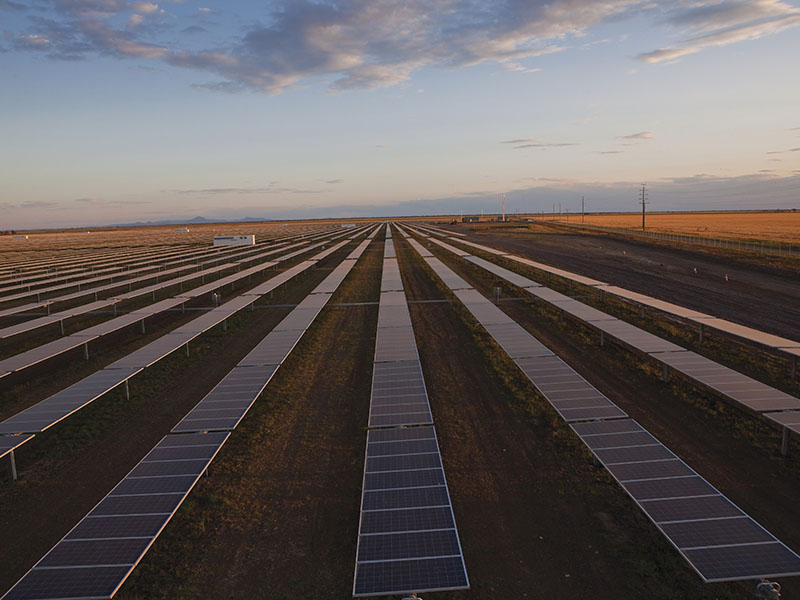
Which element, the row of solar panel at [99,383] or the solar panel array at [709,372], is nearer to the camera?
the row of solar panel at [99,383]

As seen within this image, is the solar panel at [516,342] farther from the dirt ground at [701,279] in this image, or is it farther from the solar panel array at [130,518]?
the dirt ground at [701,279]

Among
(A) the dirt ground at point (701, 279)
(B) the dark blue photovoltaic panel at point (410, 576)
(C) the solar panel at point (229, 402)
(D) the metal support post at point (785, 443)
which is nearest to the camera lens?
(B) the dark blue photovoltaic panel at point (410, 576)

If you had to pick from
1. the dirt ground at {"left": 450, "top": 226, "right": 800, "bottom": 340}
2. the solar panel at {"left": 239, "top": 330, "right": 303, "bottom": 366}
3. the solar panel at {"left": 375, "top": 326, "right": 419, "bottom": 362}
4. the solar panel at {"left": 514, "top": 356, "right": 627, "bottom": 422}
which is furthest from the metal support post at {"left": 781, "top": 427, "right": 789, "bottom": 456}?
the solar panel at {"left": 239, "top": 330, "right": 303, "bottom": 366}

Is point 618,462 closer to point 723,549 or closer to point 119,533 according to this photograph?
point 723,549

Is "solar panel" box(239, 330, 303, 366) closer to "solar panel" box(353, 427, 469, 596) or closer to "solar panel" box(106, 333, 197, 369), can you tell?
"solar panel" box(106, 333, 197, 369)

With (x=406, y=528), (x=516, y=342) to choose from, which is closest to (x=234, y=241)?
(x=516, y=342)

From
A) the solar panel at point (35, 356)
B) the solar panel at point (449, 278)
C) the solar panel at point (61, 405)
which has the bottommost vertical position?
the solar panel at point (61, 405)

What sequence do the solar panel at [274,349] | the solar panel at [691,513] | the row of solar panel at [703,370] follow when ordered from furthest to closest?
the solar panel at [274,349], the row of solar panel at [703,370], the solar panel at [691,513]

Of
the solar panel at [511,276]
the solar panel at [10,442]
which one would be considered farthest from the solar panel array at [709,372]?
the solar panel at [10,442]
